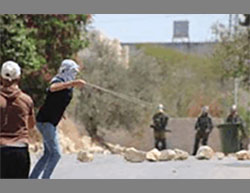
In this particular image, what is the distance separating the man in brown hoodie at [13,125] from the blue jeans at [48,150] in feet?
5.19

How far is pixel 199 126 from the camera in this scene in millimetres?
22531

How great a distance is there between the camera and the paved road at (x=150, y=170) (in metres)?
10.8

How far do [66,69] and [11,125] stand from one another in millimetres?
1930

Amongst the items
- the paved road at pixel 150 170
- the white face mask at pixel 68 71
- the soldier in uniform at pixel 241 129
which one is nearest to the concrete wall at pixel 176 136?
the soldier in uniform at pixel 241 129

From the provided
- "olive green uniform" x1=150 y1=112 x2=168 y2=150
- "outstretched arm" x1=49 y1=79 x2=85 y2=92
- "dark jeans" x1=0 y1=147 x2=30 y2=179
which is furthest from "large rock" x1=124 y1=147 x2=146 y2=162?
"olive green uniform" x1=150 y1=112 x2=168 y2=150

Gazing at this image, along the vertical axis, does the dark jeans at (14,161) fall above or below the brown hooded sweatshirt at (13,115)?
below

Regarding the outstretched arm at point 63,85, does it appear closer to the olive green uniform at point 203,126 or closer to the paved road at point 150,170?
the paved road at point 150,170

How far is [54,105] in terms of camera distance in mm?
8758

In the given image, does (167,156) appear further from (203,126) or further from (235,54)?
(203,126)

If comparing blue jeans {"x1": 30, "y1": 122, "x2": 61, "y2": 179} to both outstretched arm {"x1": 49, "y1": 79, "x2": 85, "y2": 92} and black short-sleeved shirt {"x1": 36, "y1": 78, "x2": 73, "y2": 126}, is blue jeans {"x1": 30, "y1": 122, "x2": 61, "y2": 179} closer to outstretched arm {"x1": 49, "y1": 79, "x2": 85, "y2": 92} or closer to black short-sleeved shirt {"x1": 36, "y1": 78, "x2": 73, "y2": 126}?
black short-sleeved shirt {"x1": 36, "y1": 78, "x2": 73, "y2": 126}

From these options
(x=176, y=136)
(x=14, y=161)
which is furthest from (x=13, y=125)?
(x=176, y=136)

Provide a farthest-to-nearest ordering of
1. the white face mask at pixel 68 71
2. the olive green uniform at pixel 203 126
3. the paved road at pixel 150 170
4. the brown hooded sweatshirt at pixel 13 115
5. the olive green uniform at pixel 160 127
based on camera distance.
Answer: the olive green uniform at pixel 160 127 → the olive green uniform at pixel 203 126 → the paved road at pixel 150 170 → the white face mask at pixel 68 71 → the brown hooded sweatshirt at pixel 13 115

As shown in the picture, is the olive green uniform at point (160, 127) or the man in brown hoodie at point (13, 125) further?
the olive green uniform at point (160, 127)

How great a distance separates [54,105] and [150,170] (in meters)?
3.69
